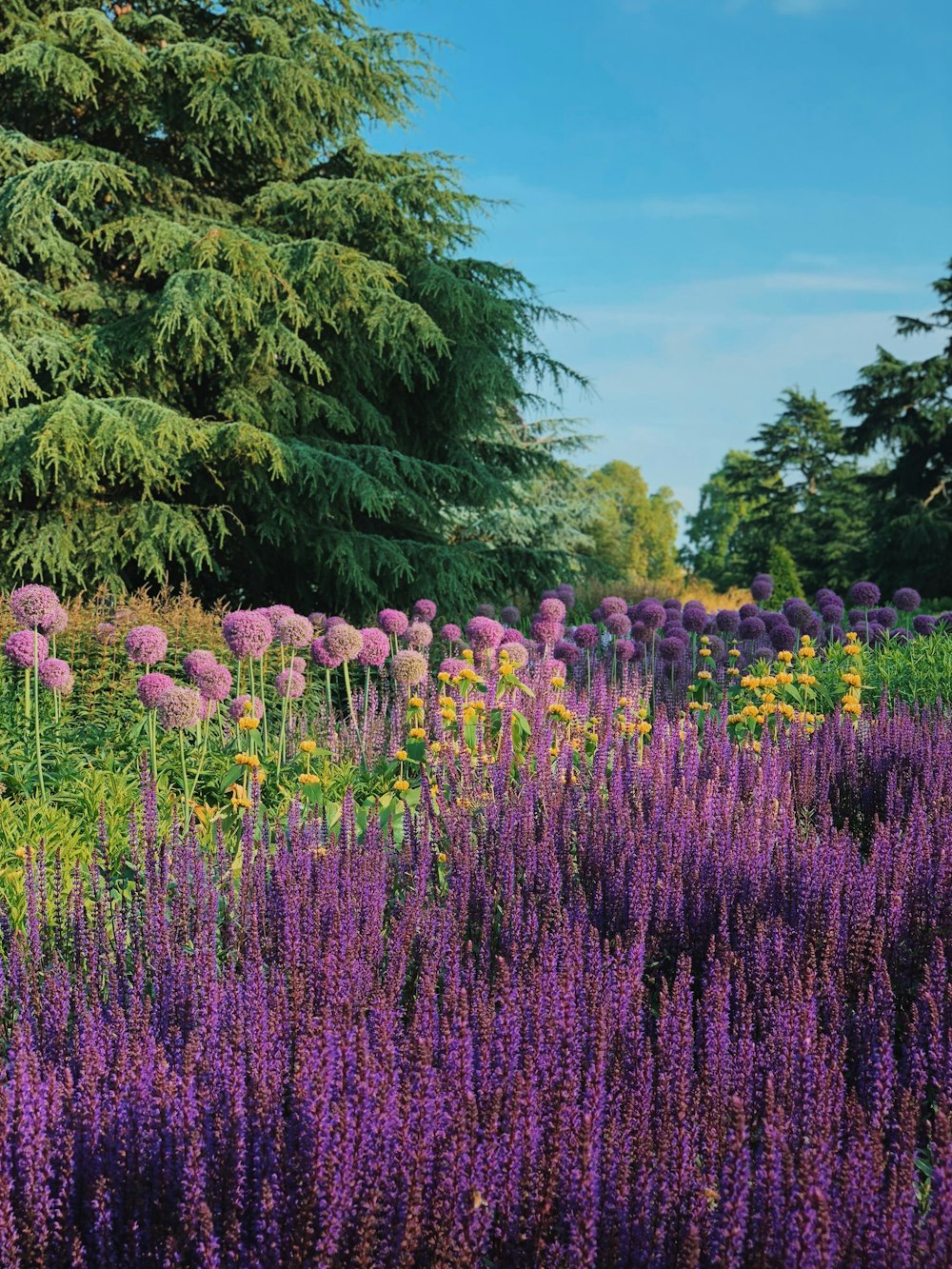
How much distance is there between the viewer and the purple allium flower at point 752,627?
771cm

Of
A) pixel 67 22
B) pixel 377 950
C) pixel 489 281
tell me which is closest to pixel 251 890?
pixel 377 950

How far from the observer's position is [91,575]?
34.4 feet

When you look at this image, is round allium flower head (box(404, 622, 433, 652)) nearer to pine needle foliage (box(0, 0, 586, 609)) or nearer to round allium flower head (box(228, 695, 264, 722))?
round allium flower head (box(228, 695, 264, 722))

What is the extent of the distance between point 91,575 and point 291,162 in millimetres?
5561

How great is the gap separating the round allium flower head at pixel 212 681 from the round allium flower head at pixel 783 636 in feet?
13.8

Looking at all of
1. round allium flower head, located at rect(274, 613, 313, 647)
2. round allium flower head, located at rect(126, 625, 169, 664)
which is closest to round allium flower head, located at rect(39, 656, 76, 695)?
round allium flower head, located at rect(126, 625, 169, 664)

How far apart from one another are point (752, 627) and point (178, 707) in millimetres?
4688

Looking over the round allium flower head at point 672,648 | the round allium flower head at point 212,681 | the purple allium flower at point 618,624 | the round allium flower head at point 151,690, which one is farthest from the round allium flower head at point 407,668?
the round allium flower head at point 672,648

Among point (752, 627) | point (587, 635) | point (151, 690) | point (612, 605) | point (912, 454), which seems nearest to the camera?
point (151, 690)

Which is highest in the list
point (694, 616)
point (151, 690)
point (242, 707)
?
point (694, 616)

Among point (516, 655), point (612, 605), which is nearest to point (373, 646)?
point (516, 655)

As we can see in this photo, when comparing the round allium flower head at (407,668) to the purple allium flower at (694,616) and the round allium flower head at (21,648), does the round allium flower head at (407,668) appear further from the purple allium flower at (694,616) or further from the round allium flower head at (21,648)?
the purple allium flower at (694,616)

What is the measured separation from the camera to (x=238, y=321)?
33.6 ft

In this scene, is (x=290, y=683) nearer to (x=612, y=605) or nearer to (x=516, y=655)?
(x=516, y=655)
